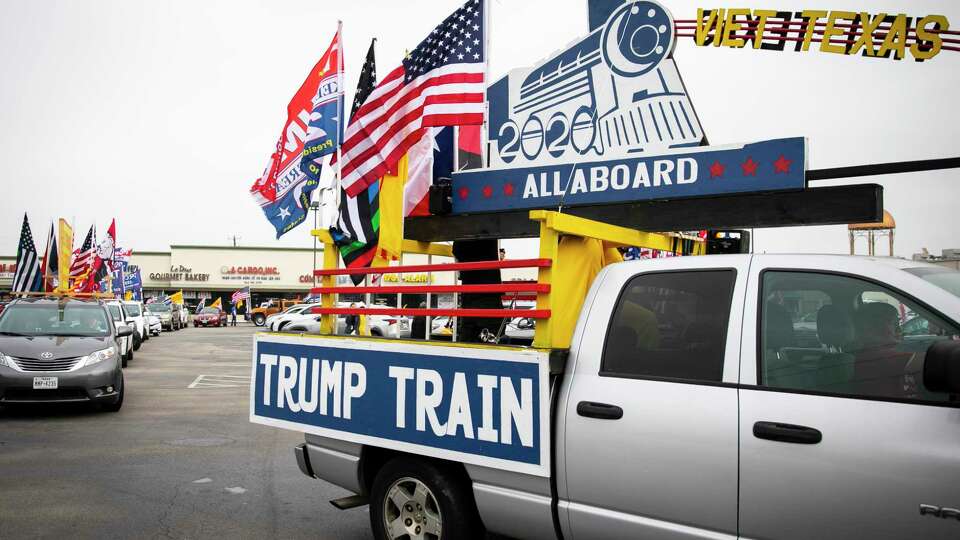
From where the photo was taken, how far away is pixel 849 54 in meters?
6.66

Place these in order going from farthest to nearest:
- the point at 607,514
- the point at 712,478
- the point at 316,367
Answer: the point at 316,367
the point at 607,514
the point at 712,478

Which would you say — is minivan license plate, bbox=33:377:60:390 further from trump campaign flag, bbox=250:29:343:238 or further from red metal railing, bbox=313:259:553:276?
red metal railing, bbox=313:259:553:276

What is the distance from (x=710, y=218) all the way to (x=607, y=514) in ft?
6.14

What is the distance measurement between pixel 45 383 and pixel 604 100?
8.08 metres

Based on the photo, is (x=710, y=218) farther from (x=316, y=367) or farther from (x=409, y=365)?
(x=316, y=367)

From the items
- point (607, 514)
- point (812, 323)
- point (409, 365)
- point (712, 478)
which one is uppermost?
point (812, 323)

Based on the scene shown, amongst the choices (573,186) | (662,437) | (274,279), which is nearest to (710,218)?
(573,186)

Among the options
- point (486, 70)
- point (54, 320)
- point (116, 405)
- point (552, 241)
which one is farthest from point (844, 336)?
point (54, 320)

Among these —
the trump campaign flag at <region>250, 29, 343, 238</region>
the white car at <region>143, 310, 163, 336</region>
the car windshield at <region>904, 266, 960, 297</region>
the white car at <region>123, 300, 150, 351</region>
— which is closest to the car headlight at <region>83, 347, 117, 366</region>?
the trump campaign flag at <region>250, 29, 343, 238</region>

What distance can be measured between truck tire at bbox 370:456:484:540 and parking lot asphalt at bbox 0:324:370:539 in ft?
3.06

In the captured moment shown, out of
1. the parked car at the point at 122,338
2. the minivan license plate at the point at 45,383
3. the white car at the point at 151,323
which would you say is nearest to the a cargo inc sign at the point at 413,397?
the minivan license plate at the point at 45,383

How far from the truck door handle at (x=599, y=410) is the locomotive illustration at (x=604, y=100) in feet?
8.79

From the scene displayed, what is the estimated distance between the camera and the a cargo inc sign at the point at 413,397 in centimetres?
374

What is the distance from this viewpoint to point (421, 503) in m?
4.28
